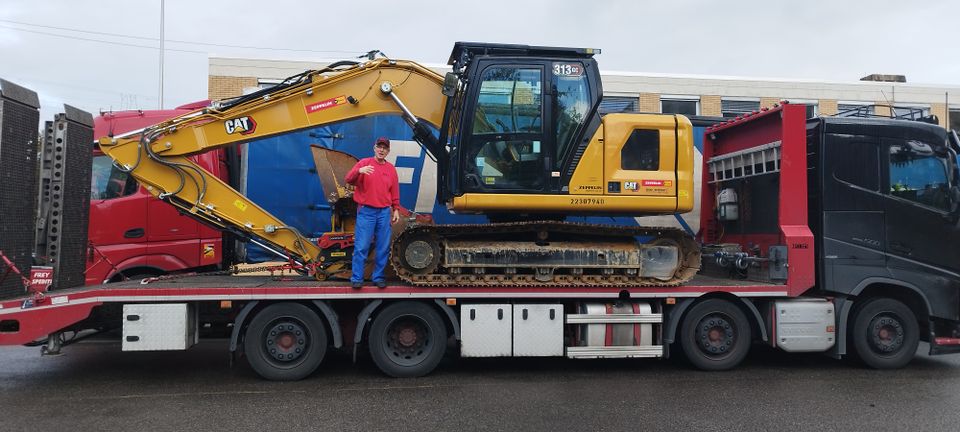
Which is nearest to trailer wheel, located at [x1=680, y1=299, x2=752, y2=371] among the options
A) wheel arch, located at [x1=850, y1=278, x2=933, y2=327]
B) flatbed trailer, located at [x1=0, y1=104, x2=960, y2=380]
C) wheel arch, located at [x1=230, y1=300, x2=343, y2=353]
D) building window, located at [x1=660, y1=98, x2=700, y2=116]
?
flatbed trailer, located at [x1=0, y1=104, x2=960, y2=380]

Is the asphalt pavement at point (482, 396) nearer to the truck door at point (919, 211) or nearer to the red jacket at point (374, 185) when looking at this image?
the truck door at point (919, 211)

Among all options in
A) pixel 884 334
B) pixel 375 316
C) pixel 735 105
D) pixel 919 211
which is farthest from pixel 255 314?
pixel 735 105

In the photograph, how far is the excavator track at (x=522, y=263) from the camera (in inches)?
243

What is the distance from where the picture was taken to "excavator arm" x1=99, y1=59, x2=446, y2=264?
6.30 meters

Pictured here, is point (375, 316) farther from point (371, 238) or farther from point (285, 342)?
point (285, 342)

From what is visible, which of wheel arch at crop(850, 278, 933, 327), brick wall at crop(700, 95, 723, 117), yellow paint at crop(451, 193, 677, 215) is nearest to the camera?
yellow paint at crop(451, 193, 677, 215)

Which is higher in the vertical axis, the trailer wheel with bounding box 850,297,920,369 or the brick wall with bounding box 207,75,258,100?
the brick wall with bounding box 207,75,258,100

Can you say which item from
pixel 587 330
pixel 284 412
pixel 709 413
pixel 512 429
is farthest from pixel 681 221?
pixel 284 412

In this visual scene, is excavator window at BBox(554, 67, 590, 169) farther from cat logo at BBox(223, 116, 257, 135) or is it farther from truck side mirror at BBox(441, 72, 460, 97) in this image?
cat logo at BBox(223, 116, 257, 135)

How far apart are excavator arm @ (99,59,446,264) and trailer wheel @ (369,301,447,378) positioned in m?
1.26

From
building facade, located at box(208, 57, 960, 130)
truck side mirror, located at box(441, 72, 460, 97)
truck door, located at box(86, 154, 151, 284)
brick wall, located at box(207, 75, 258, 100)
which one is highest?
building facade, located at box(208, 57, 960, 130)

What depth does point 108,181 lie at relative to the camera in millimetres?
7391

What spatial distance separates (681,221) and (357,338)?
518 centimetres

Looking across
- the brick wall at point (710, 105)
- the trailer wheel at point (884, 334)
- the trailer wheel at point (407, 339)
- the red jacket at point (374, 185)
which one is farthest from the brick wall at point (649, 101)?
the trailer wheel at point (407, 339)
